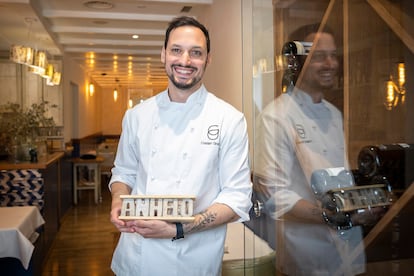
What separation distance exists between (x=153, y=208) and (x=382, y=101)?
2.52 ft

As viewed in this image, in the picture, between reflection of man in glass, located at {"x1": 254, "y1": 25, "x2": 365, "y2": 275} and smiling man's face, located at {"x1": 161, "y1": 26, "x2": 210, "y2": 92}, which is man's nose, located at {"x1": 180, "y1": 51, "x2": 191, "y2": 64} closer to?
smiling man's face, located at {"x1": 161, "y1": 26, "x2": 210, "y2": 92}

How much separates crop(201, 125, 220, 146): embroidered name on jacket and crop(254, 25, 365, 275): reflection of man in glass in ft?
0.91

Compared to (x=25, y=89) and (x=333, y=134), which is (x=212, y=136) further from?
(x=25, y=89)

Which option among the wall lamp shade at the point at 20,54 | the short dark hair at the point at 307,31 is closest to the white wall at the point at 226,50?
the short dark hair at the point at 307,31

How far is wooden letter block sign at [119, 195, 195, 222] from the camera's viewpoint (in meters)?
1.24

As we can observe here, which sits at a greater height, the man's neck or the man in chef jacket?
the man's neck

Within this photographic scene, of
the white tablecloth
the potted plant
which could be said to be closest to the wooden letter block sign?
the white tablecloth

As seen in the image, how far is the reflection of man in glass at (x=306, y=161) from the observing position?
4.70ft

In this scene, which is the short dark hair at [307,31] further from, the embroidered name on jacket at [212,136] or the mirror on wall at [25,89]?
the mirror on wall at [25,89]

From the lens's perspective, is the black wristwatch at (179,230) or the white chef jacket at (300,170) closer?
the black wristwatch at (179,230)

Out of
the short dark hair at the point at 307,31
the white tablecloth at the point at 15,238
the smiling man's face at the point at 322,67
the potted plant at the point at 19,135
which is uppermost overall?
the short dark hair at the point at 307,31

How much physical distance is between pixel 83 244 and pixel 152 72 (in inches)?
233

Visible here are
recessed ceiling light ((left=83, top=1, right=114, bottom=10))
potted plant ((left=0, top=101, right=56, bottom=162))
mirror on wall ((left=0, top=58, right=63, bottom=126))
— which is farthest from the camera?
mirror on wall ((left=0, top=58, right=63, bottom=126))

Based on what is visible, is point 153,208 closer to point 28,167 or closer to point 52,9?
point 28,167
